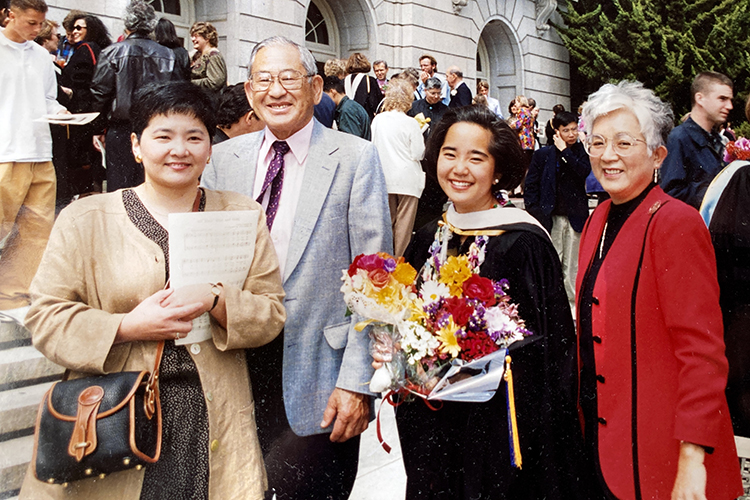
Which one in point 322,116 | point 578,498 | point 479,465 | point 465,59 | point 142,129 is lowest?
point 578,498

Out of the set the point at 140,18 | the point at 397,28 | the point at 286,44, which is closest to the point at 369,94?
the point at 397,28

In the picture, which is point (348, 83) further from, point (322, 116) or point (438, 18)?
point (438, 18)

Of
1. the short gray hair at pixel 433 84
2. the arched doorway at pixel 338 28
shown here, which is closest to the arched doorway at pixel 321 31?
the arched doorway at pixel 338 28

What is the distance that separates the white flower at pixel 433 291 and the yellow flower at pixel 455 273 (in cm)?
2

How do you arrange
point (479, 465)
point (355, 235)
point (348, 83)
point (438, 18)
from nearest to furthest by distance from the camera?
point (479, 465)
point (355, 235)
point (438, 18)
point (348, 83)

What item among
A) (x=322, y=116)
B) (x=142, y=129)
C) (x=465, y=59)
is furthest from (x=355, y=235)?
(x=465, y=59)

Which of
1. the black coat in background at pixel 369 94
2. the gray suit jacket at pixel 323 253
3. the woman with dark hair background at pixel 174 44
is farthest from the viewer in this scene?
the black coat in background at pixel 369 94

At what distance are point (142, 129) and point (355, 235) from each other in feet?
2.48

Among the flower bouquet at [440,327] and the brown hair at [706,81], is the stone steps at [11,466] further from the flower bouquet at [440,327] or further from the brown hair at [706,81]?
Result: the brown hair at [706,81]

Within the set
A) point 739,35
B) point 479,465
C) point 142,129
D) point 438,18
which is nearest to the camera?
point 142,129

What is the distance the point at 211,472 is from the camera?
1.83 metres

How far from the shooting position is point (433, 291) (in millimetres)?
1871

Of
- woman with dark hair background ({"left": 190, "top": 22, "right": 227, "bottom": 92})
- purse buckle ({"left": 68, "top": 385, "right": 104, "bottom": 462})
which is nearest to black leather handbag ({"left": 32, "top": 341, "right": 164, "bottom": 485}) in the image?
purse buckle ({"left": 68, "top": 385, "right": 104, "bottom": 462})

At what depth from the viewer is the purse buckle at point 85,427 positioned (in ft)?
4.96
